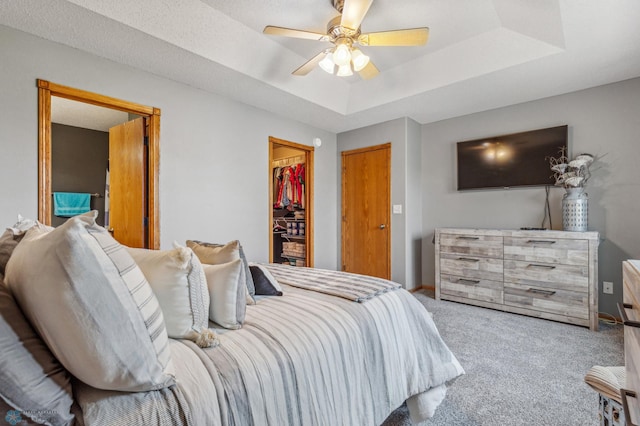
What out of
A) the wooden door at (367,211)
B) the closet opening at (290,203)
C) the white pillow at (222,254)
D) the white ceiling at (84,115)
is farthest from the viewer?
the closet opening at (290,203)

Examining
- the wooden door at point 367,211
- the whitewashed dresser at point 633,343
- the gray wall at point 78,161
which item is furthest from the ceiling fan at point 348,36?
the gray wall at point 78,161

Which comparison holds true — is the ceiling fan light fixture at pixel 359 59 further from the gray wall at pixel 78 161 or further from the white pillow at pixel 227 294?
the gray wall at pixel 78 161

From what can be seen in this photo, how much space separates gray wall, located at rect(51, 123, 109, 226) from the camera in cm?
452

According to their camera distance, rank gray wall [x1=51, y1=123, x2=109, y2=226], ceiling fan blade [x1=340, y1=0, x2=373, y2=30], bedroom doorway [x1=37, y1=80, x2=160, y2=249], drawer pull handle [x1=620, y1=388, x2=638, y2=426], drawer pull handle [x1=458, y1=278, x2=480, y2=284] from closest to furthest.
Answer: drawer pull handle [x1=620, y1=388, x2=638, y2=426], ceiling fan blade [x1=340, y1=0, x2=373, y2=30], bedroom doorway [x1=37, y1=80, x2=160, y2=249], drawer pull handle [x1=458, y1=278, x2=480, y2=284], gray wall [x1=51, y1=123, x2=109, y2=226]

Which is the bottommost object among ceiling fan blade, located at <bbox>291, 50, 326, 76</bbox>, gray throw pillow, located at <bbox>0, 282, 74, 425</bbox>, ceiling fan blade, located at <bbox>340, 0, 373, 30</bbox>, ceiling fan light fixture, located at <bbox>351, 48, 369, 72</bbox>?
gray throw pillow, located at <bbox>0, 282, 74, 425</bbox>

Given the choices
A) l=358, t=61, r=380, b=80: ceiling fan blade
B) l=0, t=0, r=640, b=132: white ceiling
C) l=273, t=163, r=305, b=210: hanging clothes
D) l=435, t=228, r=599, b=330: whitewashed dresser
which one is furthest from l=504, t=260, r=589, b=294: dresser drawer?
l=273, t=163, r=305, b=210: hanging clothes

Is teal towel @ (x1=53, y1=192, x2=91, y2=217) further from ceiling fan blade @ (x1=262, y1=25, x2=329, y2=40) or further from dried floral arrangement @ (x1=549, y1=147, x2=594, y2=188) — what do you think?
dried floral arrangement @ (x1=549, y1=147, x2=594, y2=188)

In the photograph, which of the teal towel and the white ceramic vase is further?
Answer: the teal towel

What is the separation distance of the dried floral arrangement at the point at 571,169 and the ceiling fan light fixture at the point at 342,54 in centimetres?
255

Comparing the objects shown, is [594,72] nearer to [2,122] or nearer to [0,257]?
[0,257]

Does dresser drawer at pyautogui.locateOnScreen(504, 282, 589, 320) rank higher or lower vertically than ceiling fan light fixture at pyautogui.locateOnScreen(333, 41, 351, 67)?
lower

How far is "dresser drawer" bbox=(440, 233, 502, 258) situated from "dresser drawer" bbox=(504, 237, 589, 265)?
0.32ft

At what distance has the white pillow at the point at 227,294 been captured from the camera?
47.0 inches

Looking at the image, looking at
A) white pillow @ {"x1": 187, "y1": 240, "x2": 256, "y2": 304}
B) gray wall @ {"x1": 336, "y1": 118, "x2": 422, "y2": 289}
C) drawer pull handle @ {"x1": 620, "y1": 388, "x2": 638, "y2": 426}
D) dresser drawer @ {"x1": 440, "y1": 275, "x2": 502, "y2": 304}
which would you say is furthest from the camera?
gray wall @ {"x1": 336, "y1": 118, "x2": 422, "y2": 289}
